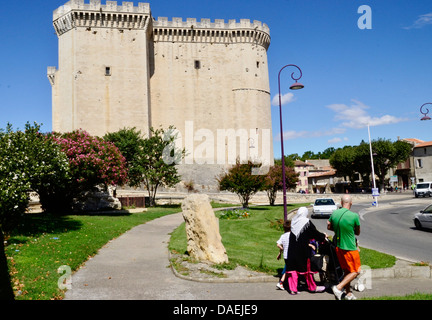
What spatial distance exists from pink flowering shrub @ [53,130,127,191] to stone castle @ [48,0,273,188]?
2166cm

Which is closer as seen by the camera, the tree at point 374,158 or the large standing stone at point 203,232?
the large standing stone at point 203,232

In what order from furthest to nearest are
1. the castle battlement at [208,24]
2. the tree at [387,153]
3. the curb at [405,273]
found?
1. the tree at [387,153]
2. the castle battlement at [208,24]
3. the curb at [405,273]

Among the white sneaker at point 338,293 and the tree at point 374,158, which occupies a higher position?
the tree at point 374,158

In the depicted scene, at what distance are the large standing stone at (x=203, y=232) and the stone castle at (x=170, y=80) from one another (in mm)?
37073

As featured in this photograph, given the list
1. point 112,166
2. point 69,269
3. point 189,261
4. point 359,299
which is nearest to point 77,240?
point 69,269

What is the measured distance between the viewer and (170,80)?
166ft

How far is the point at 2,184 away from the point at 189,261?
26.1 ft

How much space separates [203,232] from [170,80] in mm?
43388

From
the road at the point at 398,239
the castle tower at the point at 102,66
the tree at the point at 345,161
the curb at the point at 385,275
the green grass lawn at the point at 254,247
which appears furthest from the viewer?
the tree at the point at 345,161

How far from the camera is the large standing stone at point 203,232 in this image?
372 inches

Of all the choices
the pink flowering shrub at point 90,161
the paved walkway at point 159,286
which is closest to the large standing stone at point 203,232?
the paved walkway at point 159,286

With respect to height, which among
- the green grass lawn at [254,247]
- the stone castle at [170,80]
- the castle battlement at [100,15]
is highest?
the castle battlement at [100,15]

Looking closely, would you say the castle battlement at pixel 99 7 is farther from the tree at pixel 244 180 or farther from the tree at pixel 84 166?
the tree at pixel 244 180
